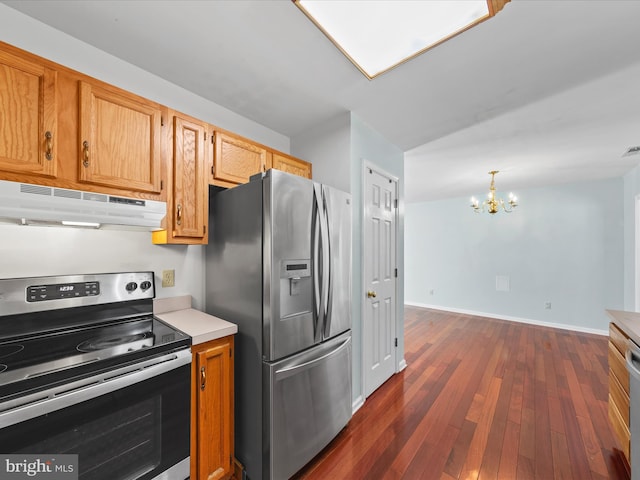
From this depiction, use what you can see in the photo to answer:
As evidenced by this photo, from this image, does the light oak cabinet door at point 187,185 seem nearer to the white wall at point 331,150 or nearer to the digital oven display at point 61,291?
the digital oven display at point 61,291

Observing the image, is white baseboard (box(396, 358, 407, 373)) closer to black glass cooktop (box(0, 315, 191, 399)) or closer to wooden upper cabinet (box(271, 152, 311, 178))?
wooden upper cabinet (box(271, 152, 311, 178))

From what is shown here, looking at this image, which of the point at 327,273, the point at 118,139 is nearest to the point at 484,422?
the point at 327,273

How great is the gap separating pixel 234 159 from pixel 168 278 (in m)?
1.00

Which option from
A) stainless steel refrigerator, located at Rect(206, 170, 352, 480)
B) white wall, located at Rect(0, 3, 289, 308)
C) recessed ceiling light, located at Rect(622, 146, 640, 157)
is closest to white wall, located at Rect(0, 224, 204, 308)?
white wall, located at Rect(0, 3, 289, 308)

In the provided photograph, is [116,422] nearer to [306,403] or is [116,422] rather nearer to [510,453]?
[306,403]

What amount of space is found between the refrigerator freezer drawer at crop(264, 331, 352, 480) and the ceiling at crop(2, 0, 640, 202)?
189cm

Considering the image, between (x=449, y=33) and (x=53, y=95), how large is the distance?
6.66 ft

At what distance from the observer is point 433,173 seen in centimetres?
415

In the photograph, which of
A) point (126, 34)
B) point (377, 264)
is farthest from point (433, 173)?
point (126, 34)

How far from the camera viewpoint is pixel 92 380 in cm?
105

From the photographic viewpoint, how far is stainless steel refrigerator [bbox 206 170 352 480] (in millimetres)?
1521

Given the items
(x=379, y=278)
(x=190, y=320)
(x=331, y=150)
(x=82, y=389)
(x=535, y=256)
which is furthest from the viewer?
(x=535, y=256)

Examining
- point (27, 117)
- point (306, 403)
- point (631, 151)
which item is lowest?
point (306, 403)

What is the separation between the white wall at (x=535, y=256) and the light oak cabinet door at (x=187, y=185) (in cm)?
575
